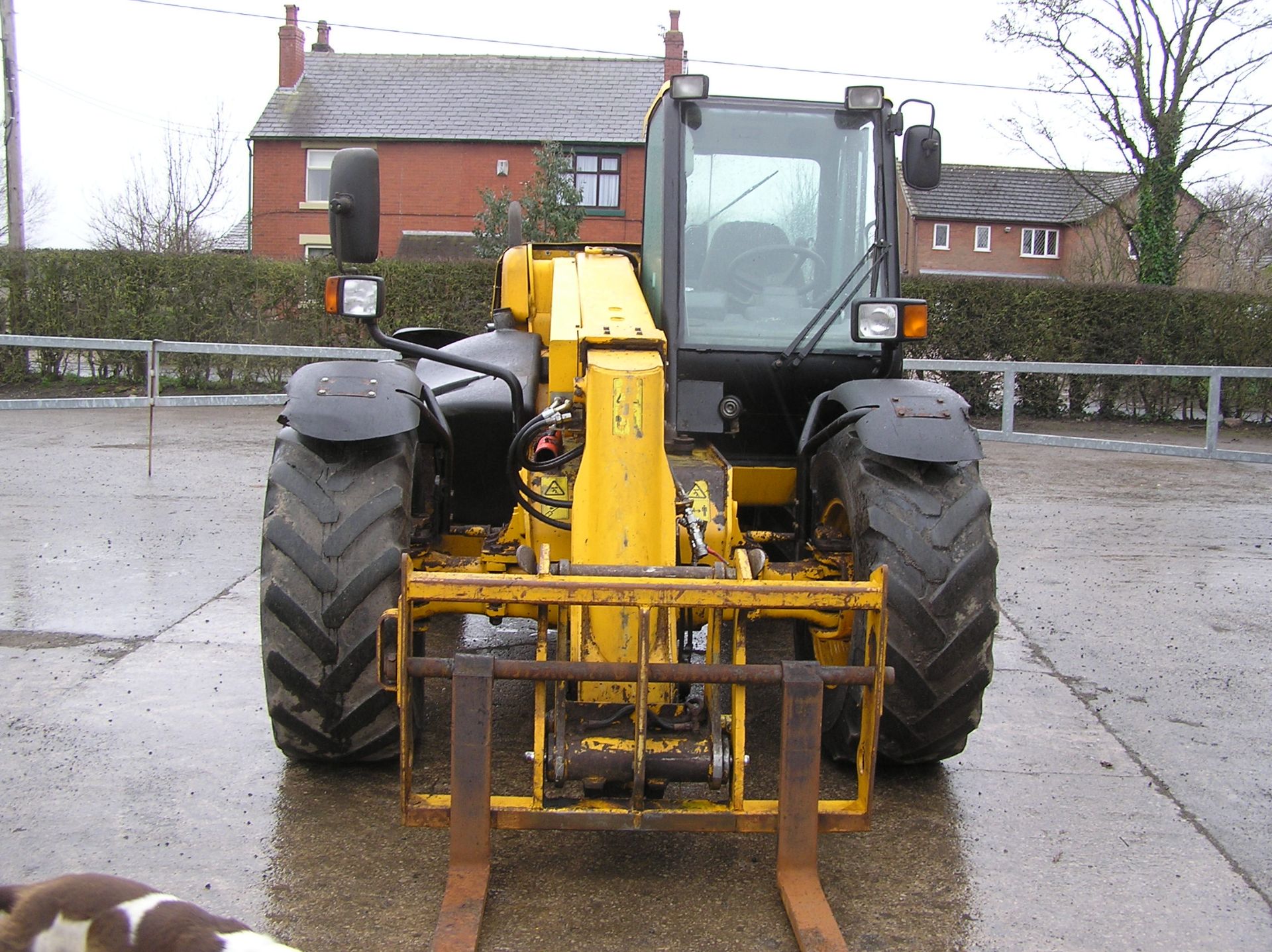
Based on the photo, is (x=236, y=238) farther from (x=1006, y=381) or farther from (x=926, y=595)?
(x=926, y=595)

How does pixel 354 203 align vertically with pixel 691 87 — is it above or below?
below

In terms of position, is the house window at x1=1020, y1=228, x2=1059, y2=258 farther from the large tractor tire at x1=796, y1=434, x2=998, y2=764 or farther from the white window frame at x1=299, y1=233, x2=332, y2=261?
the large tractor tire at x1=796, y1=434, x2=998, y2=764

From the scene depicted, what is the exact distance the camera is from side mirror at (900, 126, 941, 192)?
4.56 m

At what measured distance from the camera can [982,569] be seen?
3771 millimetres

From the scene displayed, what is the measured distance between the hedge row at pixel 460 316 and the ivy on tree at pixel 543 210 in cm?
493

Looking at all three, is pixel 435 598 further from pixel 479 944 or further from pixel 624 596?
pixel 479 944

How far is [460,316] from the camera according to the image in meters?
18.4

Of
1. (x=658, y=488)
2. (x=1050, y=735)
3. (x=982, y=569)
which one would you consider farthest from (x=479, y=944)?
(x=1050, y=735)

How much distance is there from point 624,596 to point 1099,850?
1.82 meters

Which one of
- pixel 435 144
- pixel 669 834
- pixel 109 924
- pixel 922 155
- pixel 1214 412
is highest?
pixel 435 144

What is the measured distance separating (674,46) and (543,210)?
1165cm

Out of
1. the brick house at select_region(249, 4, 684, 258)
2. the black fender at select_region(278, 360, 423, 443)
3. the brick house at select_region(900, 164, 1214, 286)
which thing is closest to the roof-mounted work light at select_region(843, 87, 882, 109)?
the black fender at select_region(278, 360, 423, 443)

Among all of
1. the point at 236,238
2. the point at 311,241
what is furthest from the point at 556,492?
the point at 236,238

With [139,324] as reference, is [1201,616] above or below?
below
